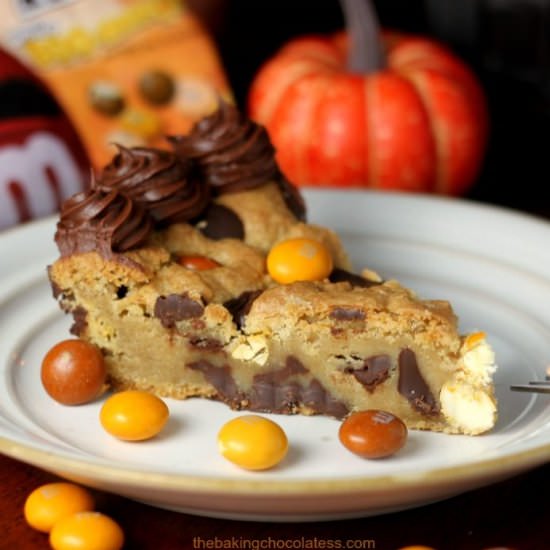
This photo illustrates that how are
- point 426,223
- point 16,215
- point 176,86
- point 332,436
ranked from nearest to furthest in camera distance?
point 332,436 → point 426,223 → point 16,215 → point 176,86

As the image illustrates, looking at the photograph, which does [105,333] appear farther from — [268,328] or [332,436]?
[332,436]

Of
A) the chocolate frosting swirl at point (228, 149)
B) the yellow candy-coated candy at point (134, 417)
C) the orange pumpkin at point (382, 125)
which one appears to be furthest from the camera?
the orange pumpkin at point (382, 125)

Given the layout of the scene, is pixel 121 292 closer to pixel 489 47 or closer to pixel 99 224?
pixel 99 224

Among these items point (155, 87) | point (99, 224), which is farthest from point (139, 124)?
point (99, 224)

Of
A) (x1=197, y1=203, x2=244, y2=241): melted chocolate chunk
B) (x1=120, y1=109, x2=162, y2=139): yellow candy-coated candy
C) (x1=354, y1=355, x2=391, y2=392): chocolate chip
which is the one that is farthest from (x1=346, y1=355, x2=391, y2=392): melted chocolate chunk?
(x1=120, y1=109, x2=162, y2=139): yellow candy-coated candy

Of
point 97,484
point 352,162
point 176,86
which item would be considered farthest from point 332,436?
point 176,86

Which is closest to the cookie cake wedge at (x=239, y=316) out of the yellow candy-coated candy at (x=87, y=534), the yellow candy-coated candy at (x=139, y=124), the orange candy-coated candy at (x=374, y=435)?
the orange candy-coated candy at (x=374, y=435)

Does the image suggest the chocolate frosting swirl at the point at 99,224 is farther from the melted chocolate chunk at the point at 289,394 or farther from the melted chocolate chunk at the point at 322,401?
the melted chocolate chunk at the point at 322,401
